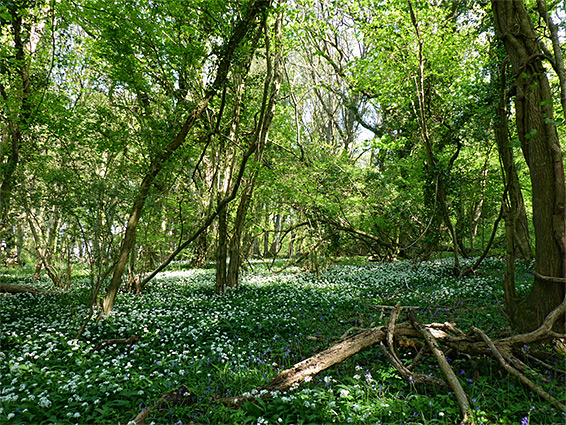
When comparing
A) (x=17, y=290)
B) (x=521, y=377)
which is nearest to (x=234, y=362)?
(x=521, y=377)

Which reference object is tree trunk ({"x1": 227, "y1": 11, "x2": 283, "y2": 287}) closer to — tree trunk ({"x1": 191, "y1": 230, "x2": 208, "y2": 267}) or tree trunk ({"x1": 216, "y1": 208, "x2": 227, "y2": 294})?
tree trunk ({"x1": 216, "y1": 208, "x2": 227, "y2": 294})

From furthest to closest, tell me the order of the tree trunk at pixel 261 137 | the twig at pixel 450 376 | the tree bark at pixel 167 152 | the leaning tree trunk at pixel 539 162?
the tree trunk at pixel 261 137 → the tree bark at pixel 167 152 → the leaning tree trunk at pixel 539 162 → the twig at pixel 450 376

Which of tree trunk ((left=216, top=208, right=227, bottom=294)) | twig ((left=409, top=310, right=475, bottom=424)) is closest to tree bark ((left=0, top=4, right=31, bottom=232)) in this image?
tree trunk ((left=216, top=208, right=227, bottom=294))

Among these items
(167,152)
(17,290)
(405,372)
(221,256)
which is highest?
(167,152)

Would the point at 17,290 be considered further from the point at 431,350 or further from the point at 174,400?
the point at 431,350

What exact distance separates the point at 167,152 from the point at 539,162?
271 inches

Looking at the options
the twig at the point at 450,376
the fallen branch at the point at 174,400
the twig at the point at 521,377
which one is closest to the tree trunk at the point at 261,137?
the twig at the point at 450,376

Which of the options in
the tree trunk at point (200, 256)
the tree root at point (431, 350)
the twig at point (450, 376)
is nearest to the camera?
the twig at point (450, 376)

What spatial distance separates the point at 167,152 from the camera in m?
7.69

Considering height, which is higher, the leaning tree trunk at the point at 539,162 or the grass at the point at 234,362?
the leaning tree trunk at the point at 539,162

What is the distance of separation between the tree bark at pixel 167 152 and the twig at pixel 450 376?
5.89 metres

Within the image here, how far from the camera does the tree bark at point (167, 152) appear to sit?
287 inches

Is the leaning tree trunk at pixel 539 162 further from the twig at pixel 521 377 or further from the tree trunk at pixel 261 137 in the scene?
the tree trunk at pixel 261 137

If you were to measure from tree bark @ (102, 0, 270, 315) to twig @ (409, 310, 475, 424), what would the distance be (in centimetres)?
589
